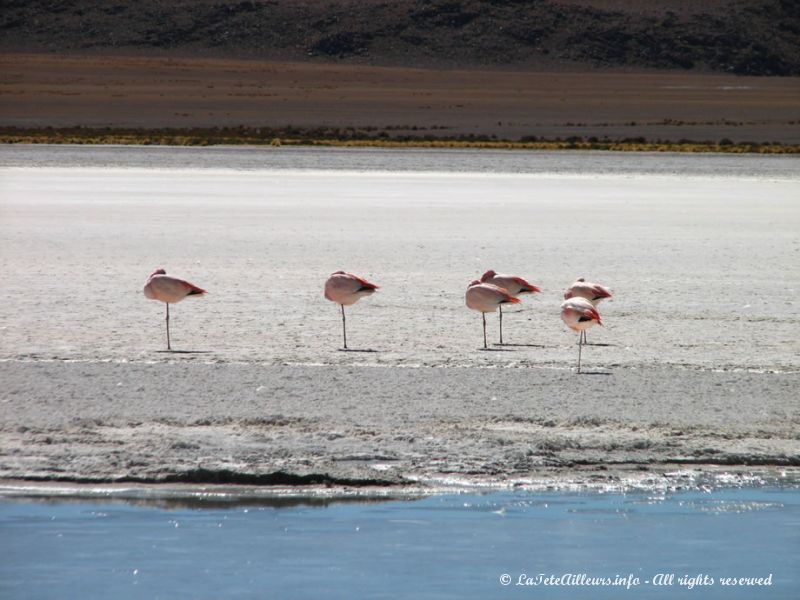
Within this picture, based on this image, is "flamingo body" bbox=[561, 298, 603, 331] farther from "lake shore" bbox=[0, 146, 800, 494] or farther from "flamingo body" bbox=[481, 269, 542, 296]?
"flamingo body" bbox=[481, 269, 542, 296]

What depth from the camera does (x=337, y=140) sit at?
5188cm

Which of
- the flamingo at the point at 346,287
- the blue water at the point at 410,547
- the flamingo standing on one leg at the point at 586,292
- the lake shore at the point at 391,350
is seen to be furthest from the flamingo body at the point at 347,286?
the blue water at the point at 410,547

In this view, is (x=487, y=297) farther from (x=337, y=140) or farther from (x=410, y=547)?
(x=337, y=140)

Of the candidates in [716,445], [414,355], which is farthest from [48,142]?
[716,445]

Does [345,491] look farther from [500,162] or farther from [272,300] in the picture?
[500,162]

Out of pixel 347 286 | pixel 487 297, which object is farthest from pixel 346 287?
pixel 487 297

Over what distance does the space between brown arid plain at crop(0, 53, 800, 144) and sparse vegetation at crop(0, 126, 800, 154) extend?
3.00 metres

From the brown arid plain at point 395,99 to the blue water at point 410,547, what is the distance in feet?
162

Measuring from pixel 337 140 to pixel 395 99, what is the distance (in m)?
34.1

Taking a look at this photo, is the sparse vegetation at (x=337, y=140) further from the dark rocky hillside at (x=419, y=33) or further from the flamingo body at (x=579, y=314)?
the dark rocky hillside at (x=419, y=33)

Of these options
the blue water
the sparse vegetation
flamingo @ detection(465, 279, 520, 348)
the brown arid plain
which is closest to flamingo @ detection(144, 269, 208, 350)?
flamingo @ detection(465, 279, 520, 348)

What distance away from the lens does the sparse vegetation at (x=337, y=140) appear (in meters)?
47.6

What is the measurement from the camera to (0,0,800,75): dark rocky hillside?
4798 inches

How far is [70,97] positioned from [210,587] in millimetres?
78956
